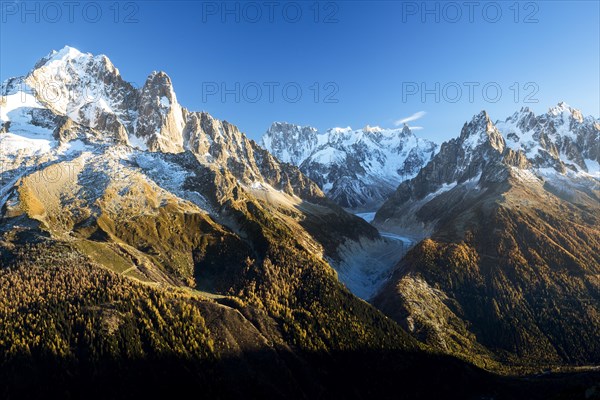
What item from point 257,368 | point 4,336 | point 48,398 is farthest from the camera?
point 257,368

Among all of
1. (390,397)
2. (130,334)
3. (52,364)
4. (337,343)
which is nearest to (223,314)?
(130,334)

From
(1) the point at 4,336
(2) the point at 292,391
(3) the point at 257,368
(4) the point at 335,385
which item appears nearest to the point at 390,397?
(4) the point at 335,385

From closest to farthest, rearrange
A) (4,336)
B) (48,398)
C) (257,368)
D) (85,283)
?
(48,398) → (4,336) → (257,368) → (85,283)

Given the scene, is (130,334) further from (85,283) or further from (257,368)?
(257,368)

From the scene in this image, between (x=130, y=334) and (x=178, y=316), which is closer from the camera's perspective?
(x=130, y=334)

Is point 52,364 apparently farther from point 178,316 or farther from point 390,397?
point 390,397

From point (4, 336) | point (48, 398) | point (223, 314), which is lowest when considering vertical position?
point (48, 398)

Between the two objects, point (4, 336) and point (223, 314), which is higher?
point (223, 314)

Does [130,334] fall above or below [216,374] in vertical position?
above

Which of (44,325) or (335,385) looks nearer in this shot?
(44,325)
